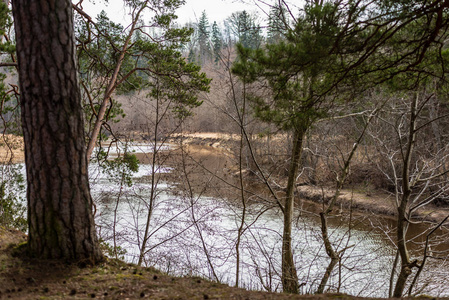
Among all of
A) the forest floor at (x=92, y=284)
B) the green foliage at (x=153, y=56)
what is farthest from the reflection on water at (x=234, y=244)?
the forest floor at (x=92, y=284)

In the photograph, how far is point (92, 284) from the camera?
8.18ft

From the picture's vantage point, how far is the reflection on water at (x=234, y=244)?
6.72 metres

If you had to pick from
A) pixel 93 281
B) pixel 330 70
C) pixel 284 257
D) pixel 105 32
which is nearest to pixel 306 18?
pixel 330 70

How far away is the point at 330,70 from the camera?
3.78m

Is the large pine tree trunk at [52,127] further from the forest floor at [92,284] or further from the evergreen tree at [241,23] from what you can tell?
the evergreen tree at [241,23]

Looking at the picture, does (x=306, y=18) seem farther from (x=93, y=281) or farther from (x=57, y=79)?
(x=93, y=281)

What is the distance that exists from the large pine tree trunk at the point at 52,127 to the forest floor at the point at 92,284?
0.47 ft

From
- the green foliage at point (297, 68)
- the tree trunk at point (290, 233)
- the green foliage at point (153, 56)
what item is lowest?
the tree trunk at point (290, 233)

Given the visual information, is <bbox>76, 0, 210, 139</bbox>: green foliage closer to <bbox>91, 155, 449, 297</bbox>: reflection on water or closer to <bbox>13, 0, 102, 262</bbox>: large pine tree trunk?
<bbox>91, 155, 449, 297</bbox>: reflection on water

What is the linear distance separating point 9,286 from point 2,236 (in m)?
1.06

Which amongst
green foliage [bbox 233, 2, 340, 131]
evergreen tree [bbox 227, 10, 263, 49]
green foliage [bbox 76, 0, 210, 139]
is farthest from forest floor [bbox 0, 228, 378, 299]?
green foliage [bbox 76, 0, 210, 139]

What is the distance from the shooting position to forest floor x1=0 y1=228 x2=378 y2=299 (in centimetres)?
235

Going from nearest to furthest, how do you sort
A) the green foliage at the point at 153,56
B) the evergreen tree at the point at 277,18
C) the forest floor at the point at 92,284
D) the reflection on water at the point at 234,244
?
1. the forest floor at the point at 92,284
2. the evergreen tree at the point at 277,18
3. the reflection on water at the point at 234,244
4. the green foliage at the point at 153,56

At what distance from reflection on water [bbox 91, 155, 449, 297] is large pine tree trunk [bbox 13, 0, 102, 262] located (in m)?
3.54
